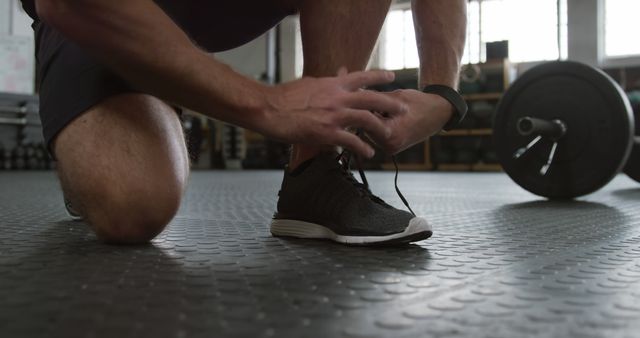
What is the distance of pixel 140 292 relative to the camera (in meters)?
0.58

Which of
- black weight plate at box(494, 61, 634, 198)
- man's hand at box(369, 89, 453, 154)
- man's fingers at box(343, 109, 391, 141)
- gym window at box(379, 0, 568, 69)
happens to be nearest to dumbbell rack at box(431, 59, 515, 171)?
gym window at box(379, 0, 568, 69)

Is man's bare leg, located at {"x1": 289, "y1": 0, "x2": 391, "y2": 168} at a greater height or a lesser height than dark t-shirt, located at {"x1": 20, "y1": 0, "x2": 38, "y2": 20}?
lesser

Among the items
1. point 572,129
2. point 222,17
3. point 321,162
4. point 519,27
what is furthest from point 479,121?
point 321,162

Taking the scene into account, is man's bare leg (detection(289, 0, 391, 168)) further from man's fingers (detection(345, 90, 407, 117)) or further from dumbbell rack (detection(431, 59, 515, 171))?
dumbbell rack (detection(431, 59, 515, 171))

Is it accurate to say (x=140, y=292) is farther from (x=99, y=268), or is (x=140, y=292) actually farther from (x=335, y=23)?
(x=335, y=23)

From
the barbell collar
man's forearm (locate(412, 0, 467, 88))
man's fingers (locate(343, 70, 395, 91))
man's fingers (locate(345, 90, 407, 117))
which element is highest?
man's forearm (locate(412, 0, 467, 88))

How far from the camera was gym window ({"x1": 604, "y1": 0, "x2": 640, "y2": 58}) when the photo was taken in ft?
20.8

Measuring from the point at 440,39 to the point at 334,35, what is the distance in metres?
0.17

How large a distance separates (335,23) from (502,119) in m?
1.29

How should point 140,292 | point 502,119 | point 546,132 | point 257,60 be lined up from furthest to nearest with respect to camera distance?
point 257,60, point 502,119, point 546,132, point 140,292

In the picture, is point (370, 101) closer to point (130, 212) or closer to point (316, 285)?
point (316, 285)

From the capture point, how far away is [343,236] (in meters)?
0.89

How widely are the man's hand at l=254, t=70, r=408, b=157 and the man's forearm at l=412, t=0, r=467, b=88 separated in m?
0.29

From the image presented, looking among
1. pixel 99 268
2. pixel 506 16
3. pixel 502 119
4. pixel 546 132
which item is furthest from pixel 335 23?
pixel 506 16
